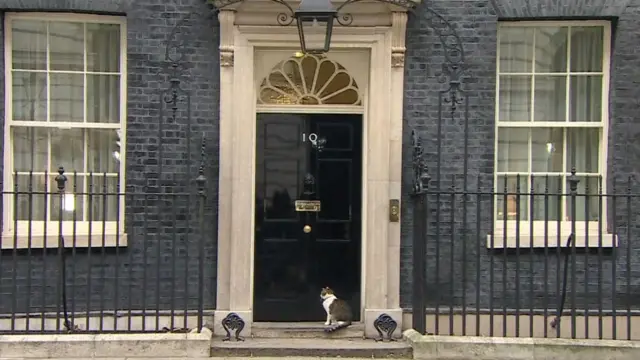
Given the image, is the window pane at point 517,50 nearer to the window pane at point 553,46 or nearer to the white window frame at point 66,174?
the window pane at point 553,46

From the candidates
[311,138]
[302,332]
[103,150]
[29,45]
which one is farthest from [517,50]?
[29,45]

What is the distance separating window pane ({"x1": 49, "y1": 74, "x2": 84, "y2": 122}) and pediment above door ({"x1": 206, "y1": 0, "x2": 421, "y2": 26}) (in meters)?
1.72

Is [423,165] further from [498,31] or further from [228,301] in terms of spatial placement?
[228,301]

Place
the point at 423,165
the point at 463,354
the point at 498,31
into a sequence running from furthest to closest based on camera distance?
the point at 498,31, the point at 423,165, the point at 463,354

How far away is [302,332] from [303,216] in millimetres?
1236

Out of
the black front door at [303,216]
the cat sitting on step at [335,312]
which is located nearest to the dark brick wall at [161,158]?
the black front door at [303,216]

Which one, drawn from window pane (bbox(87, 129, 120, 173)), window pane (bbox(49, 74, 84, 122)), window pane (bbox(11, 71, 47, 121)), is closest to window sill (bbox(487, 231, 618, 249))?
window pane (bbox(87, 129, 120, 173))

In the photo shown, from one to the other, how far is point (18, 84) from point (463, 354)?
5.38 meters

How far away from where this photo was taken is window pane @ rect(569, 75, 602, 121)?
7832mm

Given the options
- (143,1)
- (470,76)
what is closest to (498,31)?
(470,76)

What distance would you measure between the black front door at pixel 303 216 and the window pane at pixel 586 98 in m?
2.40

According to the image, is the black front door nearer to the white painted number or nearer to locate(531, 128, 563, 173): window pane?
the white painted number

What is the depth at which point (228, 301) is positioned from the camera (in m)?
7.41

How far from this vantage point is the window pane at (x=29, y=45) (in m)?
7.55
